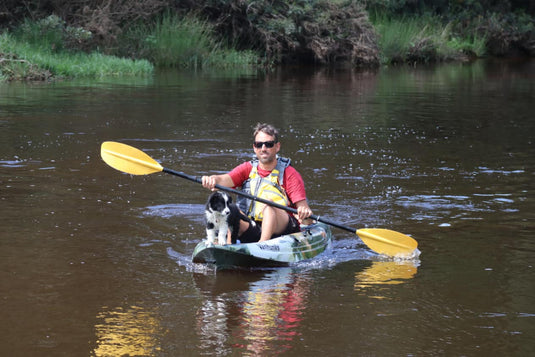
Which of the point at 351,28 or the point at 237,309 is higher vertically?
the point at 351,28

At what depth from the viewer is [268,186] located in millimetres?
6305

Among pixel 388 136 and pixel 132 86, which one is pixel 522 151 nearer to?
pixel 388 136

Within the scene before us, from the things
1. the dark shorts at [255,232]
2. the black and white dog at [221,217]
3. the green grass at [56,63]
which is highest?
the green grass at [56,63]

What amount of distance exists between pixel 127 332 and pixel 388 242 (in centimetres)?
244

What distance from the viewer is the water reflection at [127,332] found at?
167 inches

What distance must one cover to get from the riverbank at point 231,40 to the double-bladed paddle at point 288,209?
12036mm

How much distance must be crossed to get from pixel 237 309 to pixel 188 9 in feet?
71.5

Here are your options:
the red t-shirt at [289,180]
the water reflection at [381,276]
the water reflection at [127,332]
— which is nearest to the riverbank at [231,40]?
the red t-shirt at [289,180]

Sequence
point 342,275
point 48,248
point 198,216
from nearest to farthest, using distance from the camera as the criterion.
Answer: point 342,275 < point 48,248 < point 198,216

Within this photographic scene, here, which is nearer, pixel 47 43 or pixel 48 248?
pixel 48 248

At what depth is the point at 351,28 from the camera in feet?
90.8

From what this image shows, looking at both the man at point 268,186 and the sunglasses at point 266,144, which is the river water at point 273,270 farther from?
the sunglasses at point 266,144

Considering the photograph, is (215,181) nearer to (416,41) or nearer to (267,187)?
(267,187)

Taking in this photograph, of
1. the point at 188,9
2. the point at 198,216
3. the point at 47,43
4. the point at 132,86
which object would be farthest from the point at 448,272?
the point at 188,9
